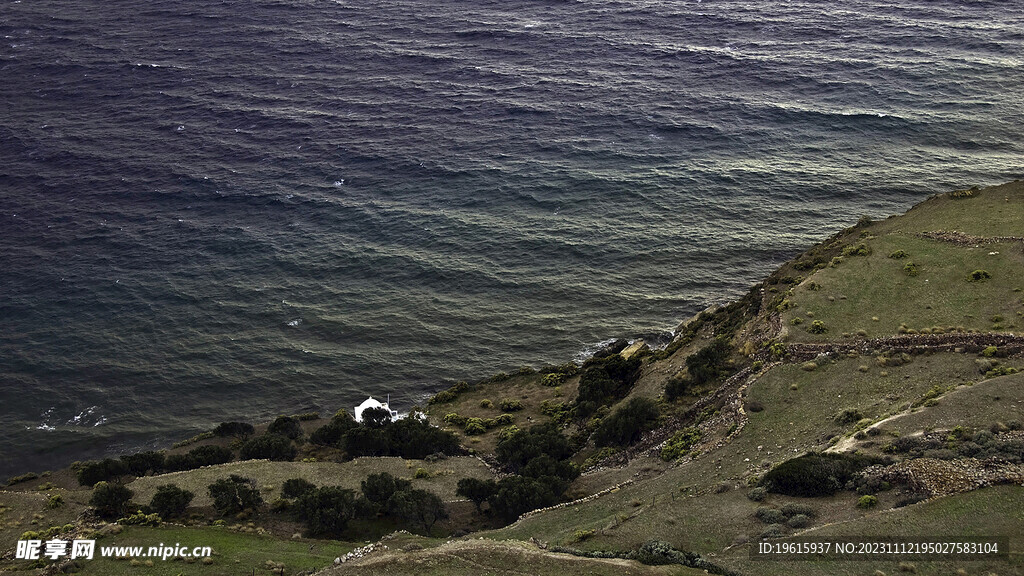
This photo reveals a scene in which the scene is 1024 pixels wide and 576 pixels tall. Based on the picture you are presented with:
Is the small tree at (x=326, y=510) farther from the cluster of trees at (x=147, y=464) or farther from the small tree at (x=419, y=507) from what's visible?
the cluster of trees at (x=147, y=464)

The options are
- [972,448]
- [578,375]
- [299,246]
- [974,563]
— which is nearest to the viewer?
[974,563]

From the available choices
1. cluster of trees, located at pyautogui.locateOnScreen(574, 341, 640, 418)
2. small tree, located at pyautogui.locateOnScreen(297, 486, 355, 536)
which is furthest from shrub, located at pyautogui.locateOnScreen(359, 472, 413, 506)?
cluster of trees, located at pyautogui.locateOnScreen(574, 341, 640, 418)

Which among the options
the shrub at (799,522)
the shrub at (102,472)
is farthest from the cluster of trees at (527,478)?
the shrub at (102,472)

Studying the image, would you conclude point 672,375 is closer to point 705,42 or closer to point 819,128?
point 819,128

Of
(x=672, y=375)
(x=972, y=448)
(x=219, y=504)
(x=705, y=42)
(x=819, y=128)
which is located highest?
(x=705, y=42)

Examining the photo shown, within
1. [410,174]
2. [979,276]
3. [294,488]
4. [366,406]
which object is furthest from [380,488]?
[410,174]

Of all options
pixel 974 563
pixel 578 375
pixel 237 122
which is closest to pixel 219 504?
pixel 578 375
